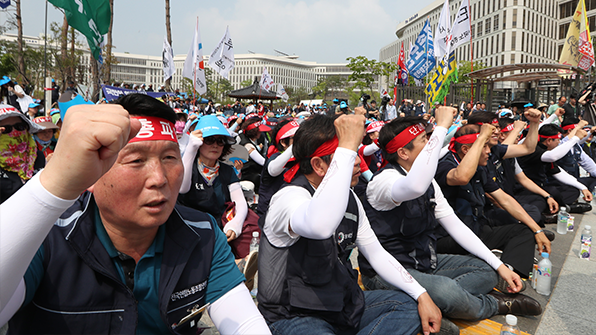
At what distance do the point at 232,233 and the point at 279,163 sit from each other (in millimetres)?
977

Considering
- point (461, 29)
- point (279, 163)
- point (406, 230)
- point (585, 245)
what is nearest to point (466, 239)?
point (406, 230)

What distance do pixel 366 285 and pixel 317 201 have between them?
1727 mm

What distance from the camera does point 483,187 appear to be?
4.71 metres

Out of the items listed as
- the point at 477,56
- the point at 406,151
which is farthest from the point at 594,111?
the point at 477,56

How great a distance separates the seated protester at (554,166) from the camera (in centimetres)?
672

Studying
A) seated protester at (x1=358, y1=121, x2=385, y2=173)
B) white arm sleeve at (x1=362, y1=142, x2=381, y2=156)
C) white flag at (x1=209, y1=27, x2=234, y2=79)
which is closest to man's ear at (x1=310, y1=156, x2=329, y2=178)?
seated protester at (x1=358, y1=121, x2=385, y2=173)

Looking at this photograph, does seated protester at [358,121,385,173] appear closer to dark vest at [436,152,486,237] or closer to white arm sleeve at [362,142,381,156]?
white arm sleeve at [362,142,381,156]

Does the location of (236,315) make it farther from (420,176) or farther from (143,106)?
(420,176)

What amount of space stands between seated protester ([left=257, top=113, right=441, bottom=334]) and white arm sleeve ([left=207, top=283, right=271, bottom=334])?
0.45 meters

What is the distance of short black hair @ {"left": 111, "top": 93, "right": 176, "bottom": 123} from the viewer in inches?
60.6

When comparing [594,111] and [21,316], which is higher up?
[594,111]

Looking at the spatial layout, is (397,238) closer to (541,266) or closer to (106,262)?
(541,266)

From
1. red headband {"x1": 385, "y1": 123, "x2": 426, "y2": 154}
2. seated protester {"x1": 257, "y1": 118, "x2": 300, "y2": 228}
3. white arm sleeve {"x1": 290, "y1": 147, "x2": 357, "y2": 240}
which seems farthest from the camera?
seated protester {"x1": 257, "y1": 118, "x2": 300, "y2": 228}

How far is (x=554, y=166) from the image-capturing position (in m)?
7.27
